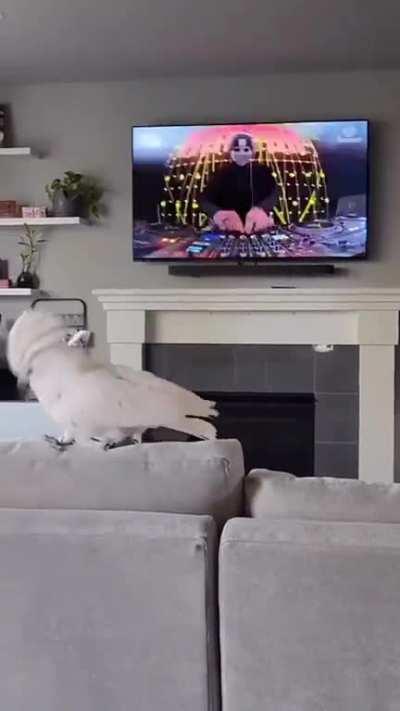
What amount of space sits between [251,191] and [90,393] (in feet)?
9.74

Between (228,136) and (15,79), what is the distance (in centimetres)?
123

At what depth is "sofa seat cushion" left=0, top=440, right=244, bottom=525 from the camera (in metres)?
1.53

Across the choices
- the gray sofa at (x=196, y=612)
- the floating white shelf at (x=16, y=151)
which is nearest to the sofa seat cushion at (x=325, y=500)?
the gray sofa at (x=196, y=612)

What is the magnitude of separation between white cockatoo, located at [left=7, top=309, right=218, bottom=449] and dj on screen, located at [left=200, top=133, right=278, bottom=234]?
9.19ft

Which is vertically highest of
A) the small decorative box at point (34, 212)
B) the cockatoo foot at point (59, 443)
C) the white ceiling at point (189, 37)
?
the white ceiling at point (189, 37)

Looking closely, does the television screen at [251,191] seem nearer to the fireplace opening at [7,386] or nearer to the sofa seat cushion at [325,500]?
the fireplace opening at [7,386]

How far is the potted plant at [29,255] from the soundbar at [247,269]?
0.79m

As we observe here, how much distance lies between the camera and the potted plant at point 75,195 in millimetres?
4676

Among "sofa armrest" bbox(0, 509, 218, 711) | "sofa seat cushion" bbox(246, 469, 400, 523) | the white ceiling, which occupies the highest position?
the white ceiling

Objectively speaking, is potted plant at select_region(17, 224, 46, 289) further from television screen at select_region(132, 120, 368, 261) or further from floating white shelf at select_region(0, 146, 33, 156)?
television screen at select_region(132, 120, 368, 261)

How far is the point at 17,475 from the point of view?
5.26 ft

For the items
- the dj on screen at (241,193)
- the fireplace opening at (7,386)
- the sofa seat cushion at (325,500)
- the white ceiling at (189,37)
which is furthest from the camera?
the fireplace opening at (7,386)

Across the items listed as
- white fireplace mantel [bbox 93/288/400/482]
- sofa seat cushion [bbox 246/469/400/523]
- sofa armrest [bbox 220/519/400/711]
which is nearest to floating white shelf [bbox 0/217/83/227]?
white fireplace mantel [bbox 93/288/400/482]

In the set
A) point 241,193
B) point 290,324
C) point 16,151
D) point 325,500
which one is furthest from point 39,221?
point 325,500
